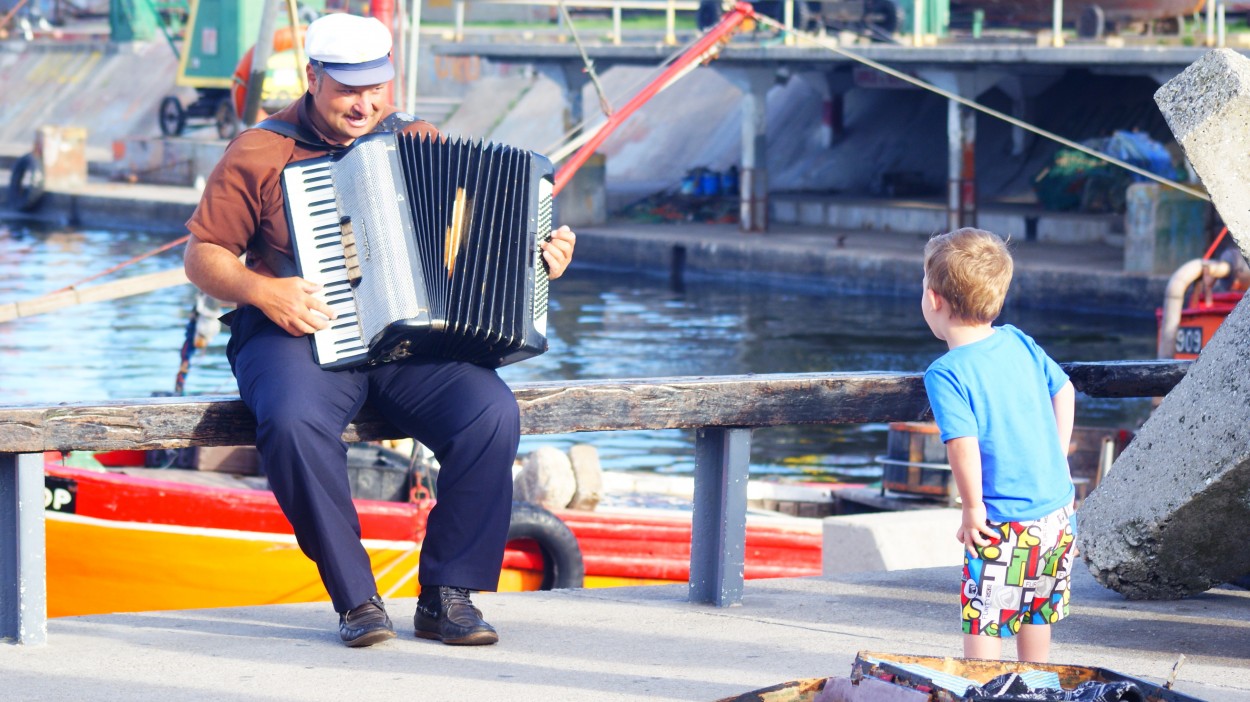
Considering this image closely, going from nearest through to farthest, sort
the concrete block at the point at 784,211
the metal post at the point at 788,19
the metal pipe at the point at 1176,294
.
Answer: the metal pipe at the point at 1176,294 < the metal post at the point at 788,19 < the concrete block at the point at 784,211

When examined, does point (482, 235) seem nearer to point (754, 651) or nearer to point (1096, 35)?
point (754, 651)

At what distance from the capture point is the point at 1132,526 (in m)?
4.21

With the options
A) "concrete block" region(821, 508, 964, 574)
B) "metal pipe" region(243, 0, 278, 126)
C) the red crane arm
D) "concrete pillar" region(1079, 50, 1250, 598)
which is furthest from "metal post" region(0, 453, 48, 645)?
the red crane arm

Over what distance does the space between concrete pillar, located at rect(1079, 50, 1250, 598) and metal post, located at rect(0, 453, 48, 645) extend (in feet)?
8.03

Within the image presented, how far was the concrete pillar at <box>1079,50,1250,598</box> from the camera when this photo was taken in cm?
394

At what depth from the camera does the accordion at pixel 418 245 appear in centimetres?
397

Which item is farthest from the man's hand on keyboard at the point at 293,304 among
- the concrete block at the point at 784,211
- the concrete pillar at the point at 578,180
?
the concrete block at the point at 784,211

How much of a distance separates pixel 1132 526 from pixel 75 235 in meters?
24.7

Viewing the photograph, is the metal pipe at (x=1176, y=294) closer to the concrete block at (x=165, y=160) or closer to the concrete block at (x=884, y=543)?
the concrete block at (x=884, y=543)

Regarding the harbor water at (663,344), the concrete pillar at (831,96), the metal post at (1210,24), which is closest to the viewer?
the harbor water at (663,344)

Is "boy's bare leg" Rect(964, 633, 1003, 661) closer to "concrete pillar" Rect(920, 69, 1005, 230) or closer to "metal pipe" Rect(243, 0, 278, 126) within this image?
"metal pipe" Rect(243, 0, 278, 126)

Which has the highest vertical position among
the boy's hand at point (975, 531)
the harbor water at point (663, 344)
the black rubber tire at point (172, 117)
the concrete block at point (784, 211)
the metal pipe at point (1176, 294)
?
the black rubber tire at point (172, 117)

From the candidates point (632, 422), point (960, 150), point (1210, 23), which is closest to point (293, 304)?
point (632, 422)

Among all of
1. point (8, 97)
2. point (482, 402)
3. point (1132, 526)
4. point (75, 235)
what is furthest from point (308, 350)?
point (8, 97)
